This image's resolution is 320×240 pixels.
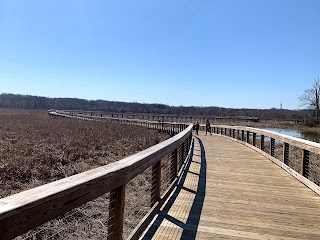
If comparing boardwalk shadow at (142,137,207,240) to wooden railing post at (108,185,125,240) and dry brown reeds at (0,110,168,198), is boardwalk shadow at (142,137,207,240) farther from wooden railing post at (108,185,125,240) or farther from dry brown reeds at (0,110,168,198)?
dry brown reeds at (0,110,168,198)

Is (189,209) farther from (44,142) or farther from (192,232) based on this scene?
(44,142)

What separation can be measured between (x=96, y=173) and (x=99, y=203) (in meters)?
6.87

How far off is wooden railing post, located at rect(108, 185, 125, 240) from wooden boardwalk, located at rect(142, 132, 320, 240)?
3.36ft

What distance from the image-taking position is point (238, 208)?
576cm

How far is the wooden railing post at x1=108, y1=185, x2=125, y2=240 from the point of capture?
329 cm

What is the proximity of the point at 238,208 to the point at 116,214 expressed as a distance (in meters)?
3.03

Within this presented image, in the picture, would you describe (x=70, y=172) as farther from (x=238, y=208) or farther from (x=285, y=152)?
(x=238, y=208)

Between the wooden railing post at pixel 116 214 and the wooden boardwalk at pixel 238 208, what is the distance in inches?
40.3

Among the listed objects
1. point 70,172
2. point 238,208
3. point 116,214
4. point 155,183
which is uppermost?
point 116,214

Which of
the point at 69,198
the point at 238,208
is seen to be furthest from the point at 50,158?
the point at 69,198

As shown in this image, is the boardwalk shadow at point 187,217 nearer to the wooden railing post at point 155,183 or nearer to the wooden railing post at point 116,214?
the wooden railing post at point 155,183

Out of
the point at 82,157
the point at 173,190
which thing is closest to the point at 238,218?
the point at 173,190

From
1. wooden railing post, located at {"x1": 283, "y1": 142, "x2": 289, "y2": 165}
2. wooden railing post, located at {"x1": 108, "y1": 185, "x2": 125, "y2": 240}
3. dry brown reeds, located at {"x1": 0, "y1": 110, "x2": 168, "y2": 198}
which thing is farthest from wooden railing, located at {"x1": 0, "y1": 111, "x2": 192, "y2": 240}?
dry brown reeds, located at {"x1": 0, "y1": 110, "x2": 168, "y2": 198}

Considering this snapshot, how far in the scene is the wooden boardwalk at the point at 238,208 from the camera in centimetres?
456
